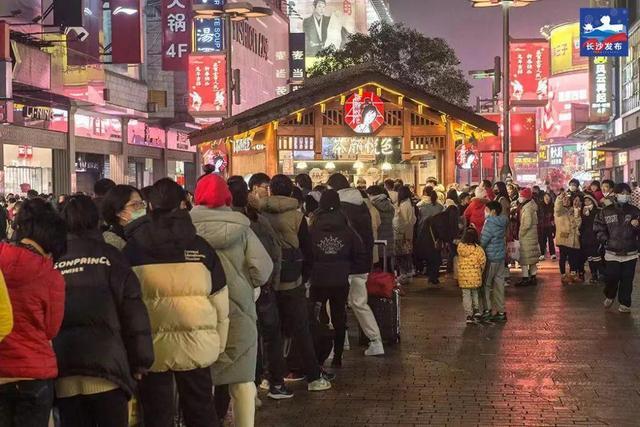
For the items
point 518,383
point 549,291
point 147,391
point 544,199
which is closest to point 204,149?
point 544,199

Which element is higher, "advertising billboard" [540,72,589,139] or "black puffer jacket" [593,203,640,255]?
"advertising billboard" [540,72,589,139]

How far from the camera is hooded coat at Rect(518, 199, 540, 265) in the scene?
17.2 metres

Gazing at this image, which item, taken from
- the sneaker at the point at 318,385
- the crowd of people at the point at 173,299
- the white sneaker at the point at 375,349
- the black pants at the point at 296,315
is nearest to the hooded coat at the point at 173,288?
the crowd of people at the point at 173,299

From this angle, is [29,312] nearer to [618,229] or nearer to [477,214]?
[618,229]

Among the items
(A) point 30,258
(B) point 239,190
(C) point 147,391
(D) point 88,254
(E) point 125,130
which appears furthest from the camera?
(E) point 125,130

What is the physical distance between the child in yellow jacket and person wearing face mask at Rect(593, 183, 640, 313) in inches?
414

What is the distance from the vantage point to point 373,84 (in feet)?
67.7

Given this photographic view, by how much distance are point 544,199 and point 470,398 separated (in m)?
14.1

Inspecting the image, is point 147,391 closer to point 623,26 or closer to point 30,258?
point 30,258

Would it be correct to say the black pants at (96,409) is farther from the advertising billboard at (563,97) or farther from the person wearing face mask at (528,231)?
the advertising billboard at (563,97)

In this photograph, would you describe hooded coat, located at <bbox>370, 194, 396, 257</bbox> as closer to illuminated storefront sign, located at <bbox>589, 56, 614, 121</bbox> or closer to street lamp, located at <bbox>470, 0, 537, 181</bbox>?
street lamp, located at <bbox>470, 0, 537, 181</bbox>

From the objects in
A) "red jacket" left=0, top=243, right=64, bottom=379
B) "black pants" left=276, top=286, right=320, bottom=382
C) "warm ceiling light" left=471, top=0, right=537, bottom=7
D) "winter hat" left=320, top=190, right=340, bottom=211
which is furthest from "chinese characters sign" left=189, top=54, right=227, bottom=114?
"red jacket" left=0, top=243, right=64, bottom=379

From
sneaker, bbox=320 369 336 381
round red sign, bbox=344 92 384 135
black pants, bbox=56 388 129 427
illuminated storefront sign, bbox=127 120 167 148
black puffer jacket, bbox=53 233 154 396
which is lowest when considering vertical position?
sneaker, bbox=320 369 336 381

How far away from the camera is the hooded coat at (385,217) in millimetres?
14953
